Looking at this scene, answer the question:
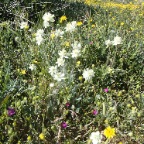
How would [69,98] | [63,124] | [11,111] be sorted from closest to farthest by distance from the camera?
[11,111], [63,124], [69,98]

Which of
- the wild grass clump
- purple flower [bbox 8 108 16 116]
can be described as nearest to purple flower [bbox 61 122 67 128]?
the wild grass clump

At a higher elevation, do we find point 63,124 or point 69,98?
point 69,98

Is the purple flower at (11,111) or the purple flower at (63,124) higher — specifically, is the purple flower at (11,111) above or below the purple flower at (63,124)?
above

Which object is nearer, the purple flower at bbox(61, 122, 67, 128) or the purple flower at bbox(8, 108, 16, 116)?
the purple flower at bbox(8, 108, 16, 116)

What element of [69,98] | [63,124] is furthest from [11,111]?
[69,98]

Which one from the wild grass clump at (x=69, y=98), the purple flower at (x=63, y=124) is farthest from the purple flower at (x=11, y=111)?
the purple flower at (x=63, y=124)

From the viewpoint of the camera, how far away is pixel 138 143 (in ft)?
8.27

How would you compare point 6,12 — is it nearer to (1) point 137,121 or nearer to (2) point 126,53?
(2) point 126,53

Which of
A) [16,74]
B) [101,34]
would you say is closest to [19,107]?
[16,74]

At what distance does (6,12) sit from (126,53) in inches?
84.4

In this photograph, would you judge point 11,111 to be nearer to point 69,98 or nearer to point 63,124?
point 63,124

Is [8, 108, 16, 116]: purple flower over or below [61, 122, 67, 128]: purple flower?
over

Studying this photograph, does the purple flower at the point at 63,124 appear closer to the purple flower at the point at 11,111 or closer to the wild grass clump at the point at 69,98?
the wild grass clump at the point at 69,98

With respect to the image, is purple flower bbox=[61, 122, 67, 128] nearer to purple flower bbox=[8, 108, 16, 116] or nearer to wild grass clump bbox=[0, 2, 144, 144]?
wild grass clump bbox=[0, 2, 144, 144]
